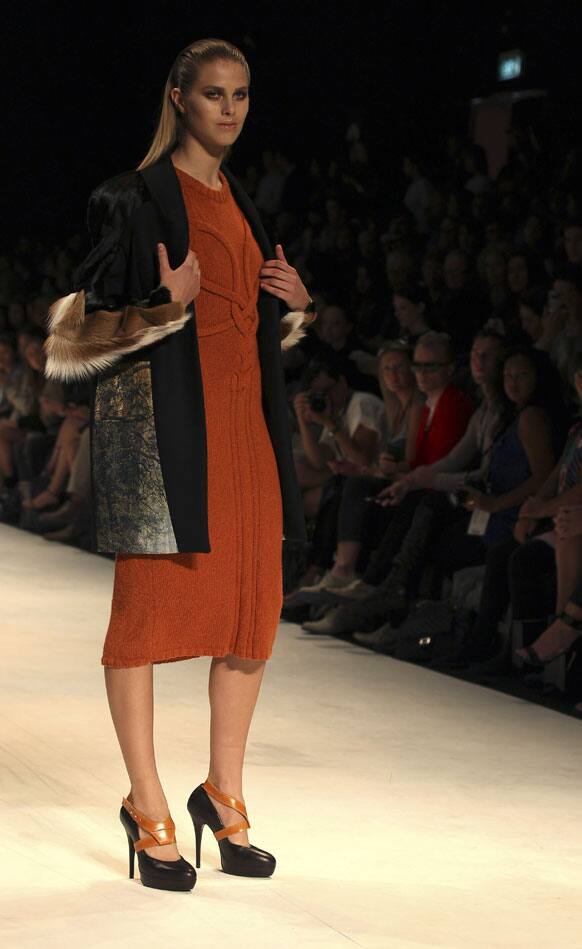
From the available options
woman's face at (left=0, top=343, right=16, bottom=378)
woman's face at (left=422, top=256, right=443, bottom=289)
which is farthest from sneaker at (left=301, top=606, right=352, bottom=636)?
woman's face at (left=0, top=343, right=16, bottom=378)

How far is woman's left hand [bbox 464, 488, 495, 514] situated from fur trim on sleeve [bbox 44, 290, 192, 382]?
8.44ft

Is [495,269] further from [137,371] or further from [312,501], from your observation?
[137,371]

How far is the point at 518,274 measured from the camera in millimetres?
6910

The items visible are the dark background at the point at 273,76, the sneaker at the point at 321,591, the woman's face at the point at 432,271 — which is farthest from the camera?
the dark background at the point at 273,76

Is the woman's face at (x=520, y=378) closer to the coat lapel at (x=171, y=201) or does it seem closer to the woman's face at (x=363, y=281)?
the coat lapel at (x=171, y=201)

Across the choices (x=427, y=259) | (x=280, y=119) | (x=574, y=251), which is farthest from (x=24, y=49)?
(x=574, y=251)

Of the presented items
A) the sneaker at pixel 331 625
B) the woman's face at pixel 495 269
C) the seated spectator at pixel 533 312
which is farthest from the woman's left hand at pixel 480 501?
the woman's face at pixel 495 269

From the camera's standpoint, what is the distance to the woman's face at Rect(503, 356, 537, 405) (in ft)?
16.7

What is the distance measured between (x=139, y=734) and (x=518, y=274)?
4.52 meters

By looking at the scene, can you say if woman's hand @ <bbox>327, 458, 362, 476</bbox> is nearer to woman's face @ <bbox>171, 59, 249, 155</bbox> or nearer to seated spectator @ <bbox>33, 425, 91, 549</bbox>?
seated spectator @ <bbox>33, 425, 91, 549</bbox>

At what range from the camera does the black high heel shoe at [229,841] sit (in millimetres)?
2764

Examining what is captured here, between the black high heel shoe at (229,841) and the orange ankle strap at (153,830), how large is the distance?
0.30ft

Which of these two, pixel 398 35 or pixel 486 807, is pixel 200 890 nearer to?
pixel 486 807

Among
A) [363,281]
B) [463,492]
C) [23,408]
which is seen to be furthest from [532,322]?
[23,408]
